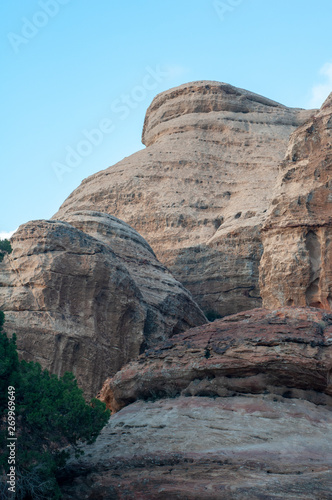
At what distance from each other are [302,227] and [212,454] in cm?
1296

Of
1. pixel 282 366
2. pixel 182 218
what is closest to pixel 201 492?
pixel 282 366

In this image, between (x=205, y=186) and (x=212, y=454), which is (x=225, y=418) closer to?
(x=212, y=454)

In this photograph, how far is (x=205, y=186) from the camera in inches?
2026

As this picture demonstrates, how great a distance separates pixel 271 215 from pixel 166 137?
31.7 m

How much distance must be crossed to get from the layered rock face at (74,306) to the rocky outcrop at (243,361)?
13.6 ft

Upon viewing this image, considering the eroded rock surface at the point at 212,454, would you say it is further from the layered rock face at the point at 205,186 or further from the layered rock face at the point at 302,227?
the layered rock face at the point at 205,186

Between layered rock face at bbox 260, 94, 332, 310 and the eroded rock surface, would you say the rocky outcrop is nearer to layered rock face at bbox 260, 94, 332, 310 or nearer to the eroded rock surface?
the eroded rock surface

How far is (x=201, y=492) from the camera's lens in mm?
16062

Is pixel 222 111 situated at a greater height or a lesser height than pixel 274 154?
greater

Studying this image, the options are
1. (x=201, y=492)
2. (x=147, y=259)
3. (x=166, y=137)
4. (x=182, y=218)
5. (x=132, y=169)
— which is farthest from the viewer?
(x=166, y=137)

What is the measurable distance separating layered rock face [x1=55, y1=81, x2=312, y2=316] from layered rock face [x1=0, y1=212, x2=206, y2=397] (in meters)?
8.30

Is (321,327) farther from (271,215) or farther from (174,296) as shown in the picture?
(174,296)

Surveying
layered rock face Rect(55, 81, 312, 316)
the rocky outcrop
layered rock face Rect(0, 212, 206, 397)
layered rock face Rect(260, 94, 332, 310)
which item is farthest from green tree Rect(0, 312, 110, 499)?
layered rock face Rect(55, 81, 312, 316)

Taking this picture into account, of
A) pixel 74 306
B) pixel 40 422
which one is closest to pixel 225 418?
pixel 40 422
